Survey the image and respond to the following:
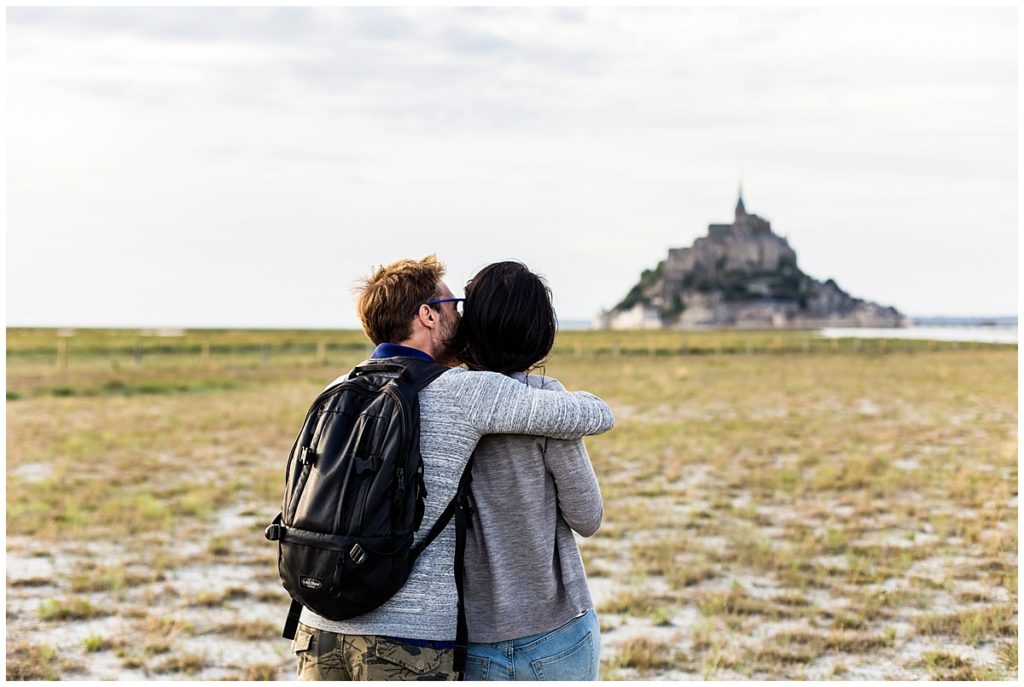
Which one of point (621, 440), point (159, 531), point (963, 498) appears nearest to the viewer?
point (159, 531)

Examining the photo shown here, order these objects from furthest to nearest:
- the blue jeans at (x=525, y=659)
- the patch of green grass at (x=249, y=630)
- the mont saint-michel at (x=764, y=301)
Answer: the mont saint-michel at (x=764, y=301), the patch of green grass at (x=249, y=630), the blue jeans at (x=525, y=659)

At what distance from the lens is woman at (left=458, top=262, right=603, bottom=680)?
2.31 metres

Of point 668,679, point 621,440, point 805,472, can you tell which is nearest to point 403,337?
point 668,679

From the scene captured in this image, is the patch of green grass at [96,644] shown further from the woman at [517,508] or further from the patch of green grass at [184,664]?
the woman at [517,508]

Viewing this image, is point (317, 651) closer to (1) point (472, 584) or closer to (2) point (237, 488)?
(1) point (472, 584)

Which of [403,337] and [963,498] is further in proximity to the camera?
[963,498]

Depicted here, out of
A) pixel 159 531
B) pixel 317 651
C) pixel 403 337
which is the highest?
pixel 403 337

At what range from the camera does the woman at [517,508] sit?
2314 mm

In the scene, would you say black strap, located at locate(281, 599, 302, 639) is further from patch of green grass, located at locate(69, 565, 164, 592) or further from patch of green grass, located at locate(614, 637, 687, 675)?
patch of green grass, located at locate(69, 565, 164, 592)

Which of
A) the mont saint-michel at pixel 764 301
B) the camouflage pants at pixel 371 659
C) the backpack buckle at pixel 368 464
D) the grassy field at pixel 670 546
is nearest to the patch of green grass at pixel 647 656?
the grassy field at pixel 670 546

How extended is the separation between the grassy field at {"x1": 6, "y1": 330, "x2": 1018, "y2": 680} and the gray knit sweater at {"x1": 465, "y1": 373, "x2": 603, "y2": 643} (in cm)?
290

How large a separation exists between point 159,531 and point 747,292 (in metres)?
192

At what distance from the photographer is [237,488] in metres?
11.1

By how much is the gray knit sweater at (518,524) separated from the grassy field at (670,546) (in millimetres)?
2899
